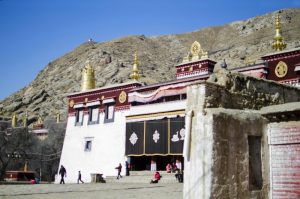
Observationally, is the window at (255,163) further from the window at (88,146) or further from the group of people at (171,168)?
the window at (88,146)

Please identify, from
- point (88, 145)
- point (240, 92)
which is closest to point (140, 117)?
point (88, 145)

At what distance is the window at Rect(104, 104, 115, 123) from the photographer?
2944cm

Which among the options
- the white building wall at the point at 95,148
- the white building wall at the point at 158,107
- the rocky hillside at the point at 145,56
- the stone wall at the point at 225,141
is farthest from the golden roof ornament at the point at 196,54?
the rocky hillside at the point at 145,56

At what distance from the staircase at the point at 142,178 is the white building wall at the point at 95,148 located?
4.53ft

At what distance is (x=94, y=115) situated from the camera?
31.0 metres

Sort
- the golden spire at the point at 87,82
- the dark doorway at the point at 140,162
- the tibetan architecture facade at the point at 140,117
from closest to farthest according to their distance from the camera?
the tibetan architecture facade at the point at 140,117, the dark doorway at the point at 140,162, the golden spire at the point at 87,82

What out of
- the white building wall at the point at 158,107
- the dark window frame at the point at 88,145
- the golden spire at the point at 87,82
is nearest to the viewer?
the white building wall at the point at 158,107

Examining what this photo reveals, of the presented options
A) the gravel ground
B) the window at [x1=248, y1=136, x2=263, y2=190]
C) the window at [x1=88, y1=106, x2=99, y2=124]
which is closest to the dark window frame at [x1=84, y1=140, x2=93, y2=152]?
the window at [x1=88, y1=106, x2=99, y2=124]

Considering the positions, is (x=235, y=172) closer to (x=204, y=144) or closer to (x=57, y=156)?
(x=204, y=144)

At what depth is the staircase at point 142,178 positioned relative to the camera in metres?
22.3

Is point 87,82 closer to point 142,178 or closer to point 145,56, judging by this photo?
point 142,178

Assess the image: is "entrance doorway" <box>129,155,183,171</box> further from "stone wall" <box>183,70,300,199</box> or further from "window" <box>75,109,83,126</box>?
"stone wall" <box>183,70,300,199</box>

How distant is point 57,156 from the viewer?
48094mm

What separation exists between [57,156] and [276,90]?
40.1 m
